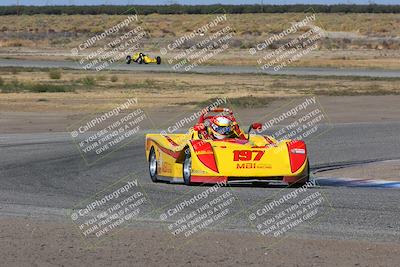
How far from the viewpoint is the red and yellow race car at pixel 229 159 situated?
16.1 m

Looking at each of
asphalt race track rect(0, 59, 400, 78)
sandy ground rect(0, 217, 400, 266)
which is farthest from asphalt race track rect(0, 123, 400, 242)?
asphalt race track rect(0, 59, 400, 78)

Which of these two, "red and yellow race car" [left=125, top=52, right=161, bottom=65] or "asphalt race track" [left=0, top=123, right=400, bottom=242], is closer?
"asphalt race track" [left=0, top=123, right=400, bottom=242]

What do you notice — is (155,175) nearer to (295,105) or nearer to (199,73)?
(295,105)

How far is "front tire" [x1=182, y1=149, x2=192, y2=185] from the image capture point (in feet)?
53.9

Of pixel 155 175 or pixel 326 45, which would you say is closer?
pixel 155 175

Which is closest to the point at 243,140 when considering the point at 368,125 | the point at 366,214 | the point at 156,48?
the point at 366,214

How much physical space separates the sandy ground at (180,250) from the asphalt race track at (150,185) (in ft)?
1.96

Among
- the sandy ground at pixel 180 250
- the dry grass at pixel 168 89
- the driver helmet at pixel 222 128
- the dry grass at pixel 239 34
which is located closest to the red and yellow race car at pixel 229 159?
the driver helmet at pixel 222 128

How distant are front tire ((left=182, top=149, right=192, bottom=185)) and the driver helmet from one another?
35.6 inches

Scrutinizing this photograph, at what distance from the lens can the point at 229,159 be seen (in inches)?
638

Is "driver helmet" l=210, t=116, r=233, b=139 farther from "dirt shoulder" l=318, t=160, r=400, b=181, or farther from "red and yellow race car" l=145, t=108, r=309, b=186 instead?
"dirt shoulder" l=318, t=160, r=400, b=181

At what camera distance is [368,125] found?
3006 cm

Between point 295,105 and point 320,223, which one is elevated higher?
point 320,223

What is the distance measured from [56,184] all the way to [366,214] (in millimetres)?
5569
